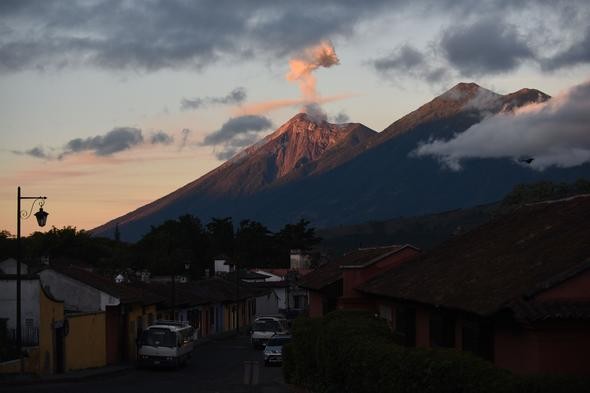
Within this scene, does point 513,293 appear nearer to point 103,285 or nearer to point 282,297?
point 103,285

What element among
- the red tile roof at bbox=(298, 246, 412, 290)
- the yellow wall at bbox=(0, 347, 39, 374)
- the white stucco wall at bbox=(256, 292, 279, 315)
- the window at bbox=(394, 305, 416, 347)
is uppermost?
the red tile roof at bbox=(298, 246, 412, 290)

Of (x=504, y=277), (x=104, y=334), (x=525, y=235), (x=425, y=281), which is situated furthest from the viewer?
(x=104, y=334)

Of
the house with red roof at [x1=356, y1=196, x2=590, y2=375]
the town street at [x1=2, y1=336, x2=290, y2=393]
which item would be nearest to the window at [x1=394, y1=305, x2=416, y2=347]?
the house with red roof at [x1=356, y1=196, x2=590, y2=375]

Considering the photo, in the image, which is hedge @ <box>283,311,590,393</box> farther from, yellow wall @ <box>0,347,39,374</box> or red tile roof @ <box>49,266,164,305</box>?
red tile roof @ <box>49,266,164,305</box>

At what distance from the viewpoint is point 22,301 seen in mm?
37344

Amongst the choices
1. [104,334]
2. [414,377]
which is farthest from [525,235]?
[104,334]

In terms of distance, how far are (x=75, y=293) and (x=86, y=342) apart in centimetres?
484

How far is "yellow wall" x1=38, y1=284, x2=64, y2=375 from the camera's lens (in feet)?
117

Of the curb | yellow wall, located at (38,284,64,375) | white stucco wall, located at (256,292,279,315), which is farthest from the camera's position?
white stucco wall, located at (256,292,279,315)

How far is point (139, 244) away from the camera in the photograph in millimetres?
140750

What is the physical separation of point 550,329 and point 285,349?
1003 cm

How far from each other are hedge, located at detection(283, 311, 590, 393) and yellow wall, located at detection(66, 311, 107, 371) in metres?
15.5

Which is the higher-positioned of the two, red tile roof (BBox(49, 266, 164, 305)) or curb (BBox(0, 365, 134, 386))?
red tile roof (BBox(49, 266, 164, 305))

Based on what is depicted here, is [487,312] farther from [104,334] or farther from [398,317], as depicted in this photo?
[104,334]
